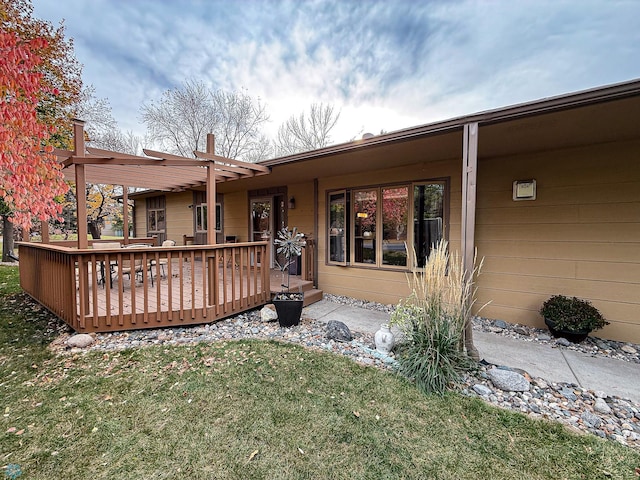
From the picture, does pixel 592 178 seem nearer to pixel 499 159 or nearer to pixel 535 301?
pixel 499 159

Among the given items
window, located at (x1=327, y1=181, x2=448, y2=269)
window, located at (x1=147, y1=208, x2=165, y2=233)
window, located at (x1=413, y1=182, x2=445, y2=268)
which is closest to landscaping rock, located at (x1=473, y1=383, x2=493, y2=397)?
window, located at (x1=327, y1=181, x2=448, y2=269)

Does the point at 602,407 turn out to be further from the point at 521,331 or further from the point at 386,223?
the point at 386,223

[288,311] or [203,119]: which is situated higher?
[203,119]

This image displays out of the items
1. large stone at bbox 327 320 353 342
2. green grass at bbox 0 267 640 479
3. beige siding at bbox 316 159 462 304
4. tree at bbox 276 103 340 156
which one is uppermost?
tree at bbox 276 103 340 156

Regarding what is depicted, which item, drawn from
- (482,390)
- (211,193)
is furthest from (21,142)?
(482,390)

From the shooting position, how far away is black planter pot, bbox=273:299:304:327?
3982 mm

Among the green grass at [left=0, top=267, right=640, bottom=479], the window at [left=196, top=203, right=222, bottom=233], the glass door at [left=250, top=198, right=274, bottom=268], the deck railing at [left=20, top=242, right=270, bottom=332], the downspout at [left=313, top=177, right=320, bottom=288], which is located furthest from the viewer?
the window at [left=196, top=203, right=222, bottom=233]

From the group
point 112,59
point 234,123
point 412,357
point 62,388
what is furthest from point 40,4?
point 412,357

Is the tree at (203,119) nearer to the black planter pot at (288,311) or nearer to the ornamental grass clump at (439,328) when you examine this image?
the black planter pot at (288,311)

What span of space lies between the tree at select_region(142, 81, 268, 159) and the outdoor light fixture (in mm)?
14822

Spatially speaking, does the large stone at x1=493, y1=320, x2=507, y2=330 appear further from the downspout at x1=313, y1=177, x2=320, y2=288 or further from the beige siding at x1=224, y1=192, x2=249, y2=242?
the beige siding at x1=224, y1=192, x2=249, y2=242

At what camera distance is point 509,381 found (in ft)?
8.37

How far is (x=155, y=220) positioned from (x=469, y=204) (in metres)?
11.2

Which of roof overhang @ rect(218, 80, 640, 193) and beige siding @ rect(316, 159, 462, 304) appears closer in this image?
roof overhang @ rect(218, 80, 640, 193)
